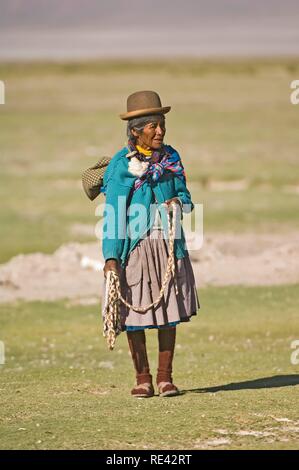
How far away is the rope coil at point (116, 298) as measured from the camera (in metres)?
8.76

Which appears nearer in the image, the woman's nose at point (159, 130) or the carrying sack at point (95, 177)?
the woman's nose at point (159, 130)

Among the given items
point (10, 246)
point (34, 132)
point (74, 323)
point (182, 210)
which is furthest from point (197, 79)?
point (182, 210)

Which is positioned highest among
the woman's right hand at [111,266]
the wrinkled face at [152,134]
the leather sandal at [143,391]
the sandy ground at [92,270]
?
the sandy ground at [92,270]

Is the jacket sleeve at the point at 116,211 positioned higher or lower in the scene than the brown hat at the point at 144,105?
lower

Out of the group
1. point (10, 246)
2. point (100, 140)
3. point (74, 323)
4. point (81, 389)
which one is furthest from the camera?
point (100, 140)

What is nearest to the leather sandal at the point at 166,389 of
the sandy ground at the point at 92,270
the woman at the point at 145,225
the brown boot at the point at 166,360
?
the brown boot at the point at 166,360

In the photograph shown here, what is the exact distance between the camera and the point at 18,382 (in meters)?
10.4

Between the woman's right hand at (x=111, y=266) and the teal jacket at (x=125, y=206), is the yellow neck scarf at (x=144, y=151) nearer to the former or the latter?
the teal jacket at (x=125, y=206)

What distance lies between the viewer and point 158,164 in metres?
8.91

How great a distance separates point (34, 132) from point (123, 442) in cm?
3297

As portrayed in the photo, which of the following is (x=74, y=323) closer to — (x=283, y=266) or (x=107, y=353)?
(x=107, y=353)

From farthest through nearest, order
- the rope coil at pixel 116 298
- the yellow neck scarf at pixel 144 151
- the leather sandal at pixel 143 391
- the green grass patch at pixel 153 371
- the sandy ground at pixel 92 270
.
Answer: the sandy ground at pixel 92 270 → the leather sandal at pixel 143 391 → the yellow neck scarf at pixel 144 151 → the rope coil at pixel 116 298 → the green grass patch at pixel 153 371

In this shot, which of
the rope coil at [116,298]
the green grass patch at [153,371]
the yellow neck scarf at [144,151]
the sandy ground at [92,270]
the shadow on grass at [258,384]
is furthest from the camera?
the sandy ground at [92,270]

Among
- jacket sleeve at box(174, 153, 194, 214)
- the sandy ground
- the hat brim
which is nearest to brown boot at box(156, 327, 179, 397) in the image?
jacket sleeve at box(174, 153, 194, 214)
